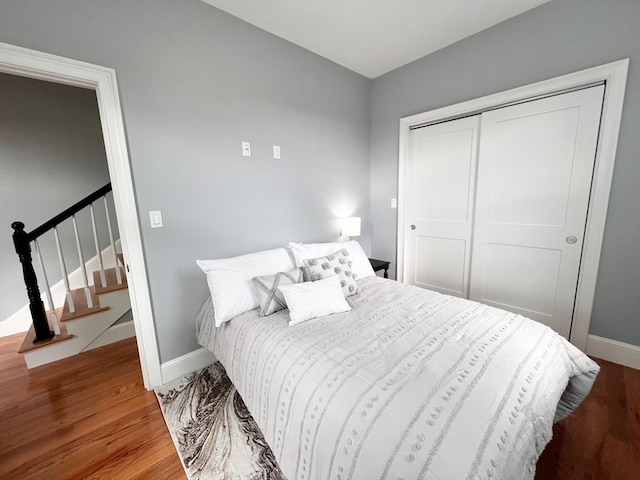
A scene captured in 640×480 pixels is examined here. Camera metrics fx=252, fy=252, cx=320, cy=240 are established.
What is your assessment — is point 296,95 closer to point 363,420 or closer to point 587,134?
A: point 587,134

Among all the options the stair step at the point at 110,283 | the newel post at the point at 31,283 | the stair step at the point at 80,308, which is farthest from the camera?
the stair step at the point at 110,283

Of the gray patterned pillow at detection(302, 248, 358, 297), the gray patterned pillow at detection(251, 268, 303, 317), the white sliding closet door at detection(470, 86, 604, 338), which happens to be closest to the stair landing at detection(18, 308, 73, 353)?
the gray patterned pillow at detection(251, 268, 303, 317)

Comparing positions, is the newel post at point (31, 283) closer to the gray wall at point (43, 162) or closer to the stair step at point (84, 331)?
the stair step at point (84, 331)

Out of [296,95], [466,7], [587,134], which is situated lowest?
[587,134]

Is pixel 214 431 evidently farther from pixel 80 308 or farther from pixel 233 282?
pixel 80 308

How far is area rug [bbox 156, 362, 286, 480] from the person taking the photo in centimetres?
123

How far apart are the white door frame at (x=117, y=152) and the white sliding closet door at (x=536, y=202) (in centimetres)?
286

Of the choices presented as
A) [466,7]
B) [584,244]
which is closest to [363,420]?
[584,244]

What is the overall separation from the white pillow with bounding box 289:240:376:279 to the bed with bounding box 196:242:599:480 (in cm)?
39

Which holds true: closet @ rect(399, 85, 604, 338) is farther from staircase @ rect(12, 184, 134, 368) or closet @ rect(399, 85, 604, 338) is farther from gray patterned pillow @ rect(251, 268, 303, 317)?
staircase @ rect(12, 184, 134, 368)

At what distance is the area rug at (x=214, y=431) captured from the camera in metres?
1.23

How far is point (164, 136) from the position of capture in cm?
170

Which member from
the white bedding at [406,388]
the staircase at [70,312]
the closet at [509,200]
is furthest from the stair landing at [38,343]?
the closet at [509,200]

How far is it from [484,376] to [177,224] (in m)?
1.96
